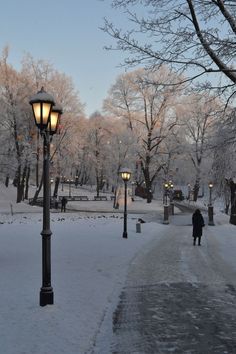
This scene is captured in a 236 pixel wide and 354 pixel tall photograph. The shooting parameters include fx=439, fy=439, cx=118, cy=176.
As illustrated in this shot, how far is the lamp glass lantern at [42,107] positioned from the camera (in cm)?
780

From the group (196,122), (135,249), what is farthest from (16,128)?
(135,249)

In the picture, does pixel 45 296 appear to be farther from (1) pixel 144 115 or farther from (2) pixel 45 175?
(1) pixel 144 115

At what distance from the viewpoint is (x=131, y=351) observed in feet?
19.6

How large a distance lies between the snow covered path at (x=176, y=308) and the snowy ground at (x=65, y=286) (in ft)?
1.12

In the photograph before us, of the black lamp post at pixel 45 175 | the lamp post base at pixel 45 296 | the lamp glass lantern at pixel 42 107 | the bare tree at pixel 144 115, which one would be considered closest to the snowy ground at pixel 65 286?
the lamp post base at pixel 45 296

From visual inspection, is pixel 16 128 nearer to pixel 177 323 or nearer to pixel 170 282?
pixel 170 282

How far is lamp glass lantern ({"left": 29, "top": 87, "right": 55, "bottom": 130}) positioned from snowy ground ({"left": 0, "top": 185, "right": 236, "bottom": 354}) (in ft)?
10.7

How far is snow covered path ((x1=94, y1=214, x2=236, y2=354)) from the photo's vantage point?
630cm

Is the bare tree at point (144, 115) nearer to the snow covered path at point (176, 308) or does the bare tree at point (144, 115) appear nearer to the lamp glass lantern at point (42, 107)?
the snow covered path at point (176, 308)

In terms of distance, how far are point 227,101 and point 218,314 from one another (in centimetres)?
632

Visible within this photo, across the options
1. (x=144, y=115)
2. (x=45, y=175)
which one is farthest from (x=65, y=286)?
(x=144, y=115)

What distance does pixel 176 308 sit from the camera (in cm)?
847

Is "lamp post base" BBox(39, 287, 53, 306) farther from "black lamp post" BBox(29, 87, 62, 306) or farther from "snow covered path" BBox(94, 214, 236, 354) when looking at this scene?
"snow covered path" BBox(94, 214, 236, 354)

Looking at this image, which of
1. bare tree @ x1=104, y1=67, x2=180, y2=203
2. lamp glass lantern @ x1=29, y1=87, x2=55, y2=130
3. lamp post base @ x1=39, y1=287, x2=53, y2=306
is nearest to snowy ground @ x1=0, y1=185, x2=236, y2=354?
lamp post base @ x1=39, y1=287, x2=53, y2=306
